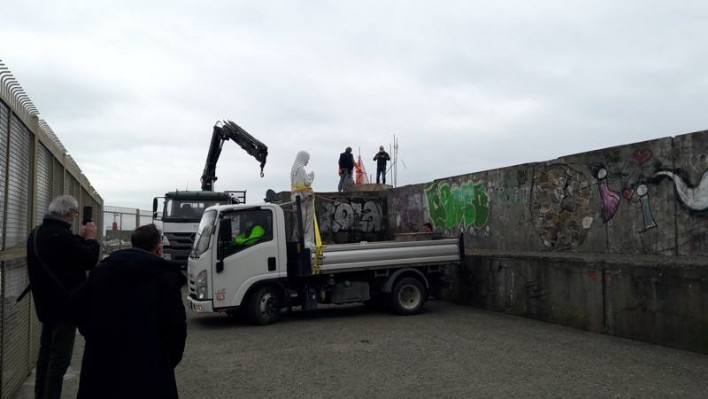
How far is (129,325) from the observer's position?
312cm

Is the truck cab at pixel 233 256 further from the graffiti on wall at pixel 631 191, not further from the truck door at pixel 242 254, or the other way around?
the graffiti on wall at pixel 631 191

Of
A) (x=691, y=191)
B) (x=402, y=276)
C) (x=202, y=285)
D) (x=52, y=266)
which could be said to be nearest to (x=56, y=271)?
(x=52, y=266)

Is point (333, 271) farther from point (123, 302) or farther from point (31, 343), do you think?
point (123, 302)

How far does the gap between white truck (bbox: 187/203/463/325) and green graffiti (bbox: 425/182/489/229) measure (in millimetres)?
2305

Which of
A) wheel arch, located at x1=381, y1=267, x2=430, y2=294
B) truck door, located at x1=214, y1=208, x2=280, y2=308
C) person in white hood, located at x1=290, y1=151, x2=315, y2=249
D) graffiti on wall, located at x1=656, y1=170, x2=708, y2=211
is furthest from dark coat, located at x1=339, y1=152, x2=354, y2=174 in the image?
graffiti on wall, located at x1=656, y1=170, x2=708, y2=211

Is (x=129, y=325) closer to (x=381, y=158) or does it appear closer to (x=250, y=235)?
(x=250, y=235)

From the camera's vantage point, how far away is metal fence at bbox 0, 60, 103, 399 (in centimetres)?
513

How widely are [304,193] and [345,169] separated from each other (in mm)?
9109

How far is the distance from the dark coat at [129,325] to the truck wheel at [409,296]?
863 cm

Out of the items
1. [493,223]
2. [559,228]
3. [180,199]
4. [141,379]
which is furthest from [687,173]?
[180,199]

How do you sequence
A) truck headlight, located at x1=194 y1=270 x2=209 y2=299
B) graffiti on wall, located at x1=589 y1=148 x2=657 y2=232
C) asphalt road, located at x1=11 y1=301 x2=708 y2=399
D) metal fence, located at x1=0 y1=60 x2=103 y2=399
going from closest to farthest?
metal fence, located at x1=0 y1=60 x2=103 y2=399, asphalt road, located at x1=11 y1=301 x2=708 y2=399, graffiti on wall, located at x1=589 y1=148 x2=657 y2=232, truck headlight, located at x1=194 y1=270 x2=209 y2=299

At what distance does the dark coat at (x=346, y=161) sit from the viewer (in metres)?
20.3

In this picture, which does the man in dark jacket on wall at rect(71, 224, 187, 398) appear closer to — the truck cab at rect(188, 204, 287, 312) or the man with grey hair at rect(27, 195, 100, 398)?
the man with grey hair at rect(27, 195, 100, 398)

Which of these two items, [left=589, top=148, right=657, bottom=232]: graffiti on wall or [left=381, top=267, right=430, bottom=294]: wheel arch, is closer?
[left=589, top=148, right=657, bottom=232]: graffiti on wall
